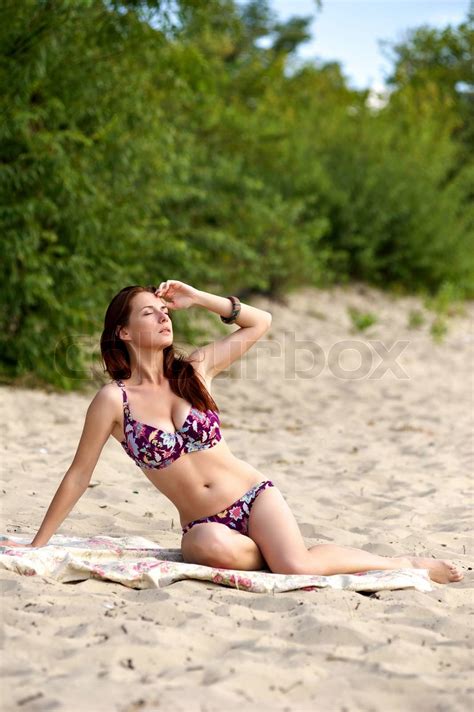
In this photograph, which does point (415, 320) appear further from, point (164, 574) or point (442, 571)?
point (164, 574)

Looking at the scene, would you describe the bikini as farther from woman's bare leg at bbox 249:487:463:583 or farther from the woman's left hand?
the woman's left hand

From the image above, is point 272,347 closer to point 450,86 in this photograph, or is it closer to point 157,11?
point 157,11

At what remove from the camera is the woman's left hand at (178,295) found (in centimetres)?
381

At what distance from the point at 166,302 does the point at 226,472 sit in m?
0.72

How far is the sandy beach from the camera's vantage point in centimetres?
250

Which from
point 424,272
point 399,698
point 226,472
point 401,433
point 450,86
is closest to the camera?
point 399,698

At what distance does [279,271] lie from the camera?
475 inches

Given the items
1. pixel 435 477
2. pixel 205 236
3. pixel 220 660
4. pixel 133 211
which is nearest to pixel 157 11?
pixel 133 211

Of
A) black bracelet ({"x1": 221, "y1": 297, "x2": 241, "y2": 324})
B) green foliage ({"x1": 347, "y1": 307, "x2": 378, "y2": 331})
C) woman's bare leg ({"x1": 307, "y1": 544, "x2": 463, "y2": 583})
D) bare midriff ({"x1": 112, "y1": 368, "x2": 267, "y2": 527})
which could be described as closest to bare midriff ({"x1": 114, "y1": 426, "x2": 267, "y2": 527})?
bare midriff ({"x1": 112, "y1": 368, "x2": 267, "y2": 527})

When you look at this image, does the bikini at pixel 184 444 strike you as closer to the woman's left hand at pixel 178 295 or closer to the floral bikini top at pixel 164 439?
the floral bikini top at pixel 164 439

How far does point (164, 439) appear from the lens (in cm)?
359

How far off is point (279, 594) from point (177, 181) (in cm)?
708

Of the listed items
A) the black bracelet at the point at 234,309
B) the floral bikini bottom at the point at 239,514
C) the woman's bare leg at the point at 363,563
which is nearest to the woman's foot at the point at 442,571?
the woman's bare leg at the point at 363,563

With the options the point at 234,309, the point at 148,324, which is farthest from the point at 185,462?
the point at 234,309
